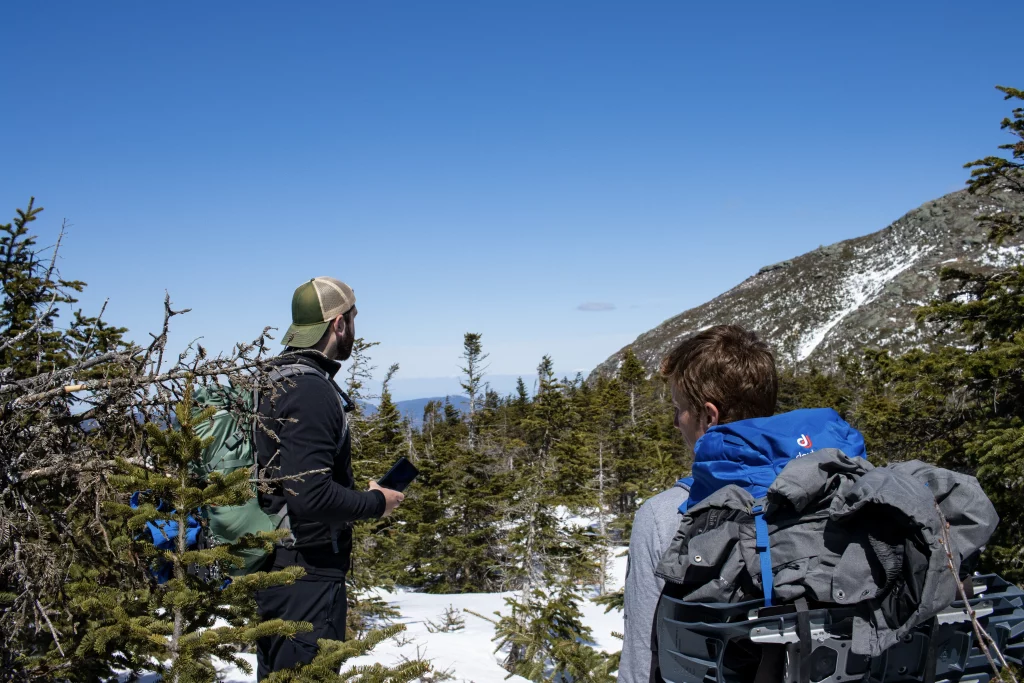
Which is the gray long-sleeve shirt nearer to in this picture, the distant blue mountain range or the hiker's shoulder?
the hiker's shoulder

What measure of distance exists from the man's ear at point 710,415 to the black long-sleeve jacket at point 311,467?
1799 millimetres

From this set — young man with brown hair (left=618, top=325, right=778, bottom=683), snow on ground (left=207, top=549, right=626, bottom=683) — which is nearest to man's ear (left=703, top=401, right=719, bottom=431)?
young man with brown hair (left=618, top=325, right=778, bottom=683)

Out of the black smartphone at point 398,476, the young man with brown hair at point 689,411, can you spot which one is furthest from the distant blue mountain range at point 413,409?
the young man with brown hair at point 689,411

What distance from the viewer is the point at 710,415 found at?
2.10 m

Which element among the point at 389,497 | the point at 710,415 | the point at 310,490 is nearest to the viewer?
the point at 710,415

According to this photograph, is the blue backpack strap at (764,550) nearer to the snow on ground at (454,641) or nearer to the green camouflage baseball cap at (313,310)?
the green camouflage baseball cap at (313,310)

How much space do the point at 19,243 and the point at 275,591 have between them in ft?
24.5

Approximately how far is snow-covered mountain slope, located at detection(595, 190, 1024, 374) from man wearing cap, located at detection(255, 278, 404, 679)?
8173 cm

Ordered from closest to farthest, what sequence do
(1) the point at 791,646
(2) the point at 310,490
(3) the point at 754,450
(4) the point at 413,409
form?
(1) the point at 791,646 < (3) the point at 754,450 < (2) the point at 310,490 < (4) the point at 413,409

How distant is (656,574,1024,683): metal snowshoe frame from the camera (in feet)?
5.02

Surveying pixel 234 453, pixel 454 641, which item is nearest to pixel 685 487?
pixel 234 453

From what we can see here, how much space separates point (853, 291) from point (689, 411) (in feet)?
411

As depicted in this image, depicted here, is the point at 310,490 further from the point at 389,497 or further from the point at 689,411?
the point at 689,411

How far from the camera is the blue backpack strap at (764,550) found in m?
1.55
